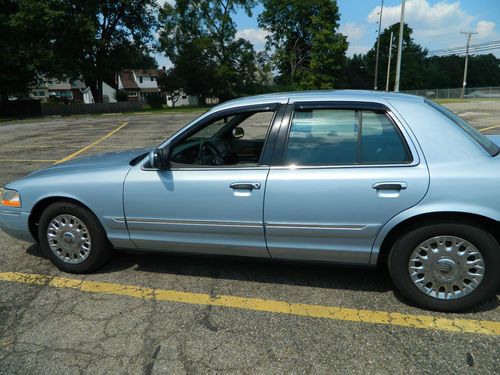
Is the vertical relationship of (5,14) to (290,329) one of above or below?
above

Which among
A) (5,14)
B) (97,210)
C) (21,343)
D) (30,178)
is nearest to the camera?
(21,343)

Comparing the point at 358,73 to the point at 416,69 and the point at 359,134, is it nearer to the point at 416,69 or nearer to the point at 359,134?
the point at 416,69

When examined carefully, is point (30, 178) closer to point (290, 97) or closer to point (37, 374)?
point (37, 374)

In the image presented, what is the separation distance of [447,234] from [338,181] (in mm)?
829

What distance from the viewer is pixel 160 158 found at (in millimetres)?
3180

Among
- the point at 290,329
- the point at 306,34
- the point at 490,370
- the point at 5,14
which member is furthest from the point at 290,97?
the point at 306,34

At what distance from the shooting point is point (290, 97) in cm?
315

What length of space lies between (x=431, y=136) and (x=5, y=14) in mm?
35518

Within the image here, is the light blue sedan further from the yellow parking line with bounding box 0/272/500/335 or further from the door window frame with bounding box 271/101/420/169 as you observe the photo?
the yellow parking line with bounding box 0/272/500/335

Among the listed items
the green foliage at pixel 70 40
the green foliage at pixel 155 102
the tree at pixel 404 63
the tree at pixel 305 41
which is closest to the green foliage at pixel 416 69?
the tree at pixel 404 63

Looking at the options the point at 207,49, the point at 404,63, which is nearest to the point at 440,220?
the point at 207,49

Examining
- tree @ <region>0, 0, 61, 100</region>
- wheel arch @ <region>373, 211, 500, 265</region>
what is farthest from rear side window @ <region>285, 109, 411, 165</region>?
tree @ <region>0, 0, 61, 100</region>

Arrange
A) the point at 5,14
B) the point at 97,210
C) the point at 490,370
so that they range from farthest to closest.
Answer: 1. the point at 5,14
2. the point at 97,210
3. the point at 490,370

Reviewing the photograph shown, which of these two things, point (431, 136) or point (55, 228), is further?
point (55, 228)
